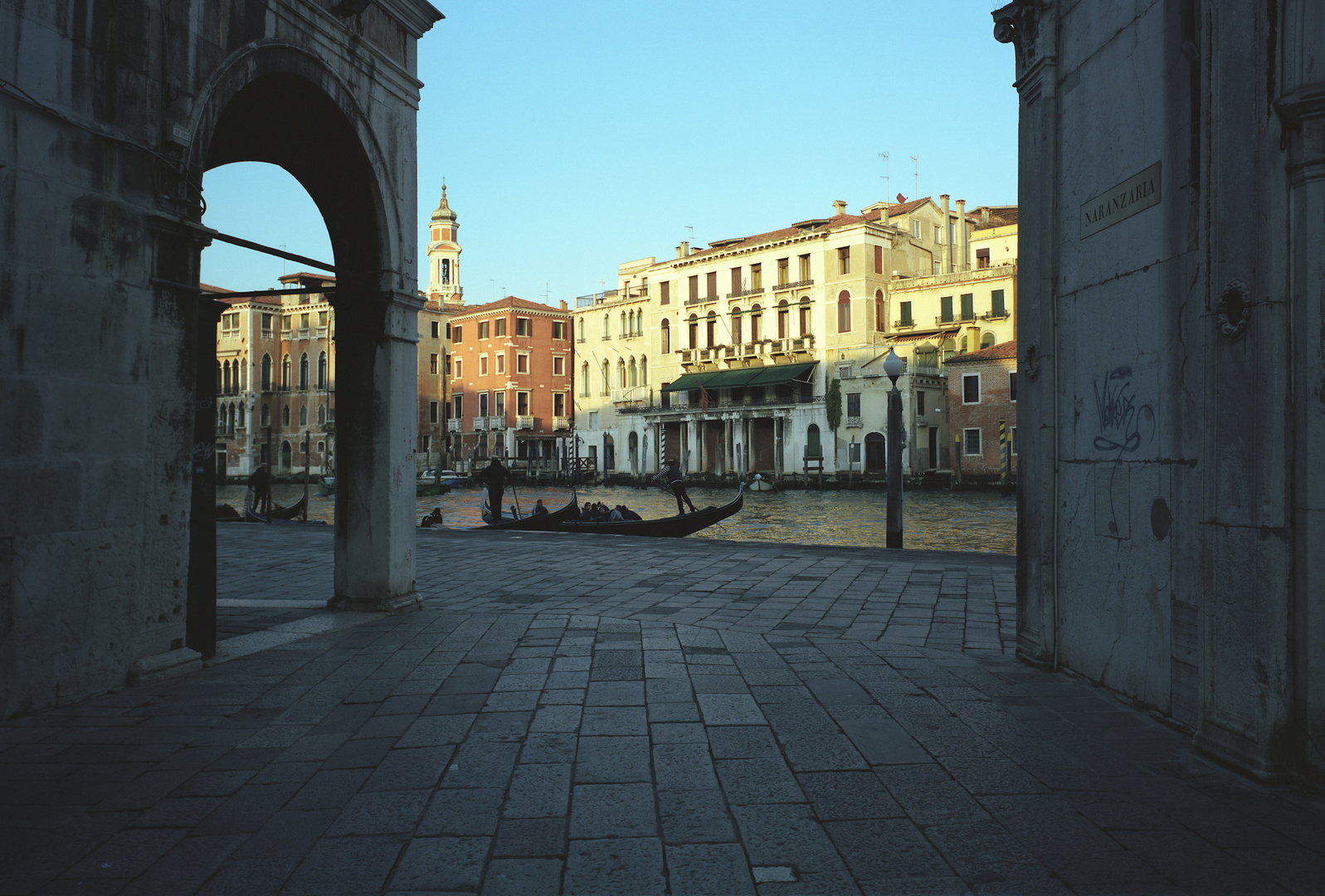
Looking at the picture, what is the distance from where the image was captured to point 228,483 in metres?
55.9

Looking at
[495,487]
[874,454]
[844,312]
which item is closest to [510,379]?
[844,312]

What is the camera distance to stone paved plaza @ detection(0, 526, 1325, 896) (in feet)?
8.02

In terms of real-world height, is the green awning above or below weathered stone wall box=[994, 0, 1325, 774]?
above

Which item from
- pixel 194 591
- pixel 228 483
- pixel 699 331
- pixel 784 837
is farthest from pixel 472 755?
pixel 228 483

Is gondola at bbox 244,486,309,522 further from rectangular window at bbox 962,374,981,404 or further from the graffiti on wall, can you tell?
rectangular window at bbox 962,374,981,404

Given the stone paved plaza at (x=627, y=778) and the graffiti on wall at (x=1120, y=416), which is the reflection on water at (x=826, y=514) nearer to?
the graffiti on wall at (x=1120, y=416)

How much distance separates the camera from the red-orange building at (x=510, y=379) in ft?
181

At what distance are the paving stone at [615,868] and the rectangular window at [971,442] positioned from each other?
125 ft

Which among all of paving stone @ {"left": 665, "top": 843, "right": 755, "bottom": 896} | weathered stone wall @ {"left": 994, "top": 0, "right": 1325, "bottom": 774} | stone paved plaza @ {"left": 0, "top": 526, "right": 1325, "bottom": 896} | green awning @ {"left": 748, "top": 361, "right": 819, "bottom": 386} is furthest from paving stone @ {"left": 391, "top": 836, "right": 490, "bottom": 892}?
green awning @ {"left": 748, "top": 361, "right": 819, "bottom": 386}

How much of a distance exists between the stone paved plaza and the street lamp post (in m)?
7.30

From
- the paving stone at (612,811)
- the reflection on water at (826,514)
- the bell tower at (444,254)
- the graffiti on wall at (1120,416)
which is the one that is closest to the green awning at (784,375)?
the reflection on water at (826,514)

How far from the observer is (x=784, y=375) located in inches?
1740

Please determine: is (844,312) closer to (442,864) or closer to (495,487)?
(495,487)

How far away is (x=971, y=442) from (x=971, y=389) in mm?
2218
